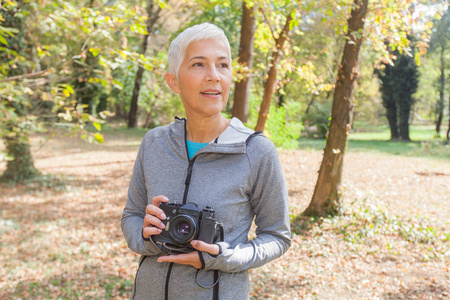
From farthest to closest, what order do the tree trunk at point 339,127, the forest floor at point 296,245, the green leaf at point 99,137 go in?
the tree trunk at point 339,127
the forest floor at point 296,245
the green leaf at point 99,137

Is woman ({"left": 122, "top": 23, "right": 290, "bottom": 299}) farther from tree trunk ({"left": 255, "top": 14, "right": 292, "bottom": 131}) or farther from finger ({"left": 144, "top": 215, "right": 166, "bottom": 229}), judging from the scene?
tree trunk ({"left": 255, "top": 14, "right": 292, "bottom": 131})

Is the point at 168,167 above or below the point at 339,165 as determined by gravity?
above

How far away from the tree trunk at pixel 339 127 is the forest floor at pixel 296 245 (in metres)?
0.35

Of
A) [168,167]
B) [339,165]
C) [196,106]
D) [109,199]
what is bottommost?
[109,199]

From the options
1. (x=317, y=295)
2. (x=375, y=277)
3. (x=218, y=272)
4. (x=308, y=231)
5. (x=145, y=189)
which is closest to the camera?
(x=218, y=272)

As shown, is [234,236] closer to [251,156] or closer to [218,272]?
[218,272]

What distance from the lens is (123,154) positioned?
54.7 feet

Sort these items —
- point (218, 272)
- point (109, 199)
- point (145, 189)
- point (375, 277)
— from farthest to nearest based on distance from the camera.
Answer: point (109, 199), point (375, 277), point (145, 189), point (218, 272)

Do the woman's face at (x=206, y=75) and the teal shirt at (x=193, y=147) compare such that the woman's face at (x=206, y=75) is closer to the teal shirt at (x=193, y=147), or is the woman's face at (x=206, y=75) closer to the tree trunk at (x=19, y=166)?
the teal shirt at (x=193, y=147)

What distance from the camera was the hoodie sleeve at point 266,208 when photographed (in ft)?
5.24

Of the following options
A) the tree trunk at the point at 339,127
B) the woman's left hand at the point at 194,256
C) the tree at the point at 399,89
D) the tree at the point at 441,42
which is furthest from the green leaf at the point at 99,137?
the tree at the point at 399,89

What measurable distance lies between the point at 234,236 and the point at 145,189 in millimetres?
554

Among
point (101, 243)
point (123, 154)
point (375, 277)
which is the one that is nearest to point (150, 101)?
point (123, 154)

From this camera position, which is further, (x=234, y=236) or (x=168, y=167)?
(x=168, y=167)
